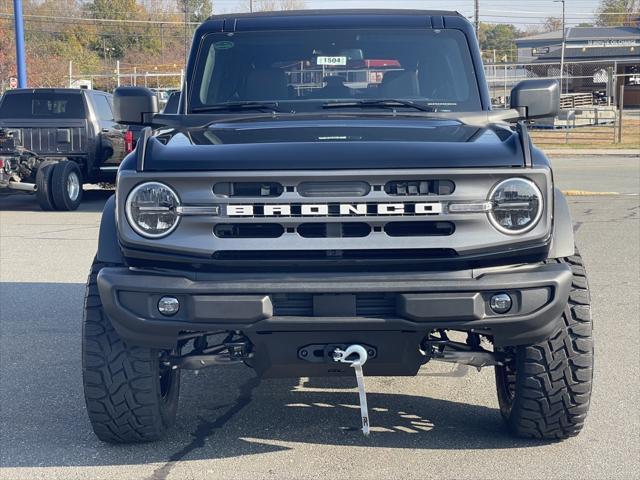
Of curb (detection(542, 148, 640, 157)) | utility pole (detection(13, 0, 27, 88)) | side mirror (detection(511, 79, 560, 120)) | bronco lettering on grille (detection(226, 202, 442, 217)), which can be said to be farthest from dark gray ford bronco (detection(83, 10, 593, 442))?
curb (detection(542, 148, 640, 157))

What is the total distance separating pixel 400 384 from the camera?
18.5 feet

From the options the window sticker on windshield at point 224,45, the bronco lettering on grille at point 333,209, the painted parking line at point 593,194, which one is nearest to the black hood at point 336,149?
the bronco lettering on grille at point 333,209

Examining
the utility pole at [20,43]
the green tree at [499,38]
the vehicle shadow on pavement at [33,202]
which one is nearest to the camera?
the vehicle shadow on pavement at [33,202]

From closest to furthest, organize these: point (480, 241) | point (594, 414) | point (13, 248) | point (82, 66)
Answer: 1. point (480, 241)
2. point (594, 414)
3. point (13, 248)
4. point (82, 66)

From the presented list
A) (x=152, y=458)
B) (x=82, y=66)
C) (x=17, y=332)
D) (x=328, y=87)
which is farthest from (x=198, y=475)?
(x=82, y=66)

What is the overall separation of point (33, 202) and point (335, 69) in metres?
11.7

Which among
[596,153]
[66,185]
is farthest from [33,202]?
[596,153]

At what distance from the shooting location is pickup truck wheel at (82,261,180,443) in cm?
428

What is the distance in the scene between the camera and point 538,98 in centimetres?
527

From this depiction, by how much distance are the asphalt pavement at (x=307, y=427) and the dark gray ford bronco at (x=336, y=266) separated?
26 cm

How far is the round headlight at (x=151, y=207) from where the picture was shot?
3.99 m

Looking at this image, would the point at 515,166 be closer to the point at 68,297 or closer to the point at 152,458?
the point at 152,458

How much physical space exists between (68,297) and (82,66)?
51.9 meters

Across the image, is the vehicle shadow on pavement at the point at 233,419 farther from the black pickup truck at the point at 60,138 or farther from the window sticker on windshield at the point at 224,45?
the black pickup truck at the point at 60,138
